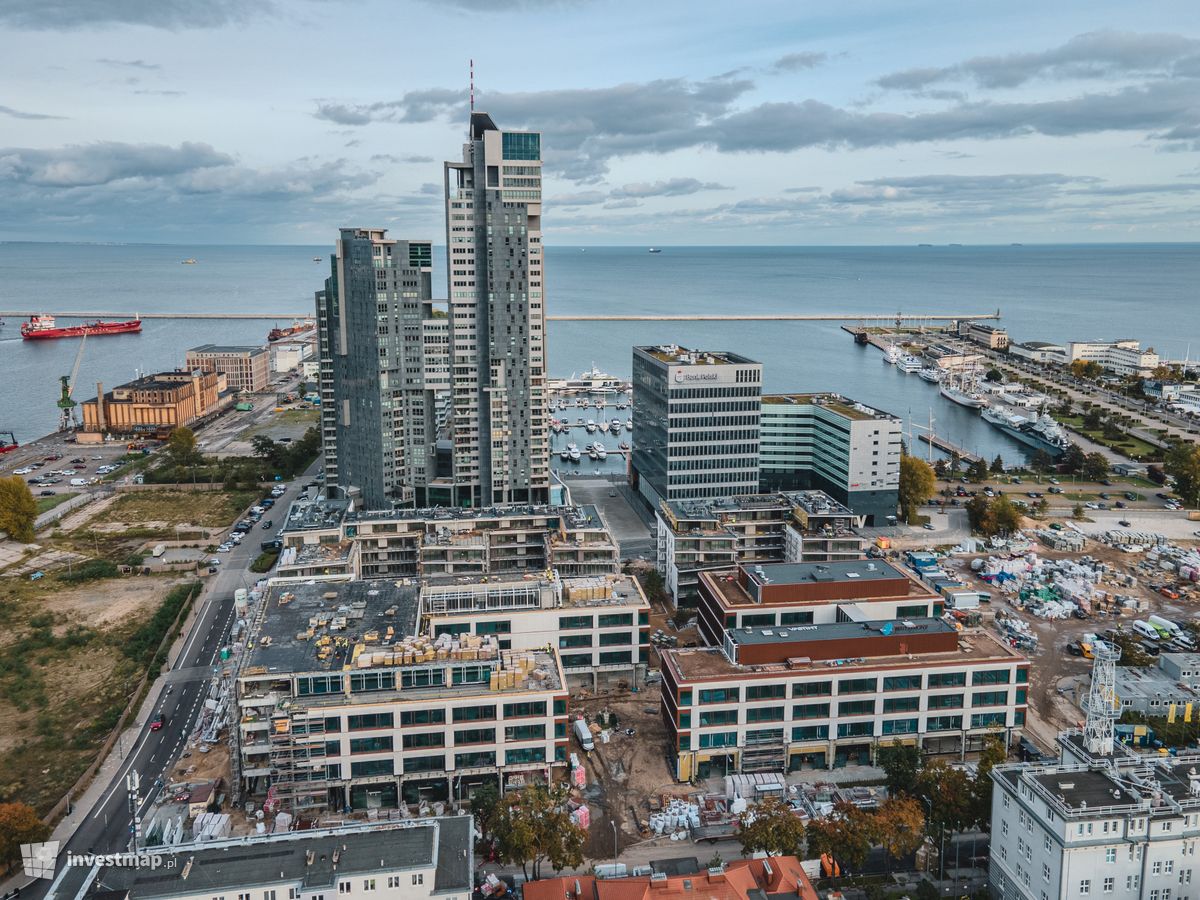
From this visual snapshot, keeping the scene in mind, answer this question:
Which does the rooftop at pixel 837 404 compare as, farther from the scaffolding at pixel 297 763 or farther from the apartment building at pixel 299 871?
the apartment building at pixel 299 871

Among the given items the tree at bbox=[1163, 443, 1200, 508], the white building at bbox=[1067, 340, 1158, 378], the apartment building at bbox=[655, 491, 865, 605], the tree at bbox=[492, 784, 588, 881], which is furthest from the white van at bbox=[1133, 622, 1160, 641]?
the white building at bbox=[1067, 340, 1158, 378]

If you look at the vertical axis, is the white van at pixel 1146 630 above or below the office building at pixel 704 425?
below

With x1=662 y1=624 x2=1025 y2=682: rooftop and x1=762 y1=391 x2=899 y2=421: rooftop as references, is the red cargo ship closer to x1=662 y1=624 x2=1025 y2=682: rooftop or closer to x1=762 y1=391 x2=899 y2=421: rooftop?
x1=762 y1=391 x2=899 y2=421: rooftop

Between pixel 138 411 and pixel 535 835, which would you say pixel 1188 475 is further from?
pixel 138 411

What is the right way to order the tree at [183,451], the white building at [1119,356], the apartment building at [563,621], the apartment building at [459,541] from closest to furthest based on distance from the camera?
the apartment building at [563,621], the apartment building at [459,541], the tree at [183,451], the white building at [1119,356]

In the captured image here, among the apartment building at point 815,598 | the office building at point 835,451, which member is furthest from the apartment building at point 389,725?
the office building at point 835,451

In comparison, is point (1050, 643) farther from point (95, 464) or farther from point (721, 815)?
point (95, 464)

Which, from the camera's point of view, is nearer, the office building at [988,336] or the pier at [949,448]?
the pier at [949,448]

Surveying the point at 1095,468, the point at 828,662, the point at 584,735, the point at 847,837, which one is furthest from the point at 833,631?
the point at 1095,468
